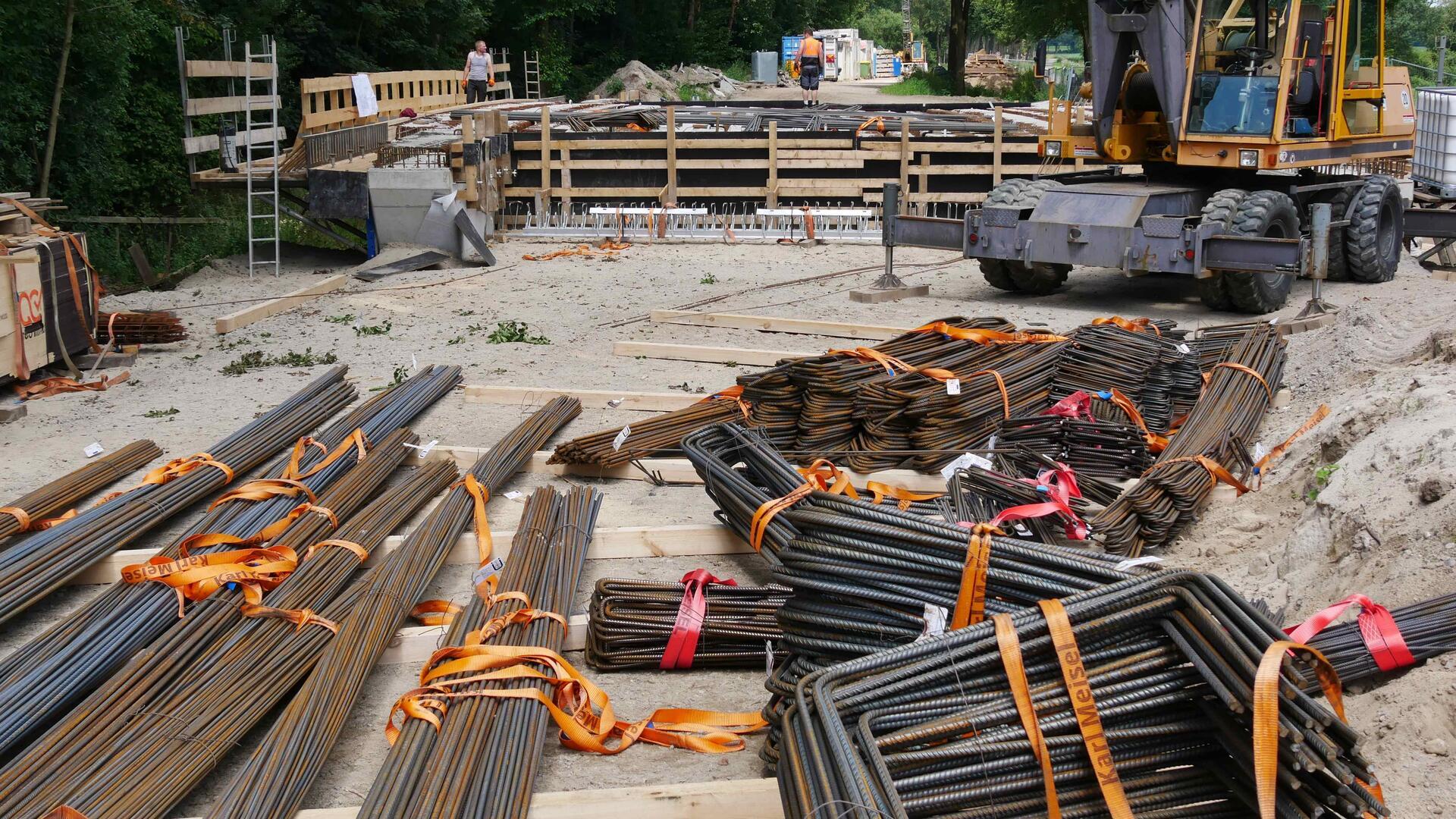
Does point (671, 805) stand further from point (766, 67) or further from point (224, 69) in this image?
point (766, 67)

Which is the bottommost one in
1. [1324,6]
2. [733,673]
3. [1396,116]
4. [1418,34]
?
[733,673]

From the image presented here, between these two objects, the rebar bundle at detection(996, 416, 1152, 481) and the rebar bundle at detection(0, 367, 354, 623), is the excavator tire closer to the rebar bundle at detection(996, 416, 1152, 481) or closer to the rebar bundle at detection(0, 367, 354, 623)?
the rebar bundle at detection(996, 416, 1152, 481)

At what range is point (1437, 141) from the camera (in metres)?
19.5

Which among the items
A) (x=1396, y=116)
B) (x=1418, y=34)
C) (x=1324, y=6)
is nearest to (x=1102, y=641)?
(x=1324, y=6)

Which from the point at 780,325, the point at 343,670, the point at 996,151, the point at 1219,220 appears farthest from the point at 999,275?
the point at 343,670

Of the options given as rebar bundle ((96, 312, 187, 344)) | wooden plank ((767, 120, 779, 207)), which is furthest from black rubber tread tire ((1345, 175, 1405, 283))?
rebar bundle ((96, 312, 187, 344))

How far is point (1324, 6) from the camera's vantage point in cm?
1195

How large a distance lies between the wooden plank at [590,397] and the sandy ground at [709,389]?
10 cm

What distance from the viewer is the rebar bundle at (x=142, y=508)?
230 inches

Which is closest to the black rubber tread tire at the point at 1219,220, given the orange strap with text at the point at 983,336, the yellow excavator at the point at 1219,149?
the yellow excavator at the point at 1219,149

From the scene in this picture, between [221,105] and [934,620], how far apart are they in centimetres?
1554

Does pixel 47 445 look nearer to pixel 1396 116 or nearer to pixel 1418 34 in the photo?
pixel 1396 116

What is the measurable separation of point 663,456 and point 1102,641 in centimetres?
437

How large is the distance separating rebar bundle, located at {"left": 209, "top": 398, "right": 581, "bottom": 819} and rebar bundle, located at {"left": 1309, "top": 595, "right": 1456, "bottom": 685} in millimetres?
3381
